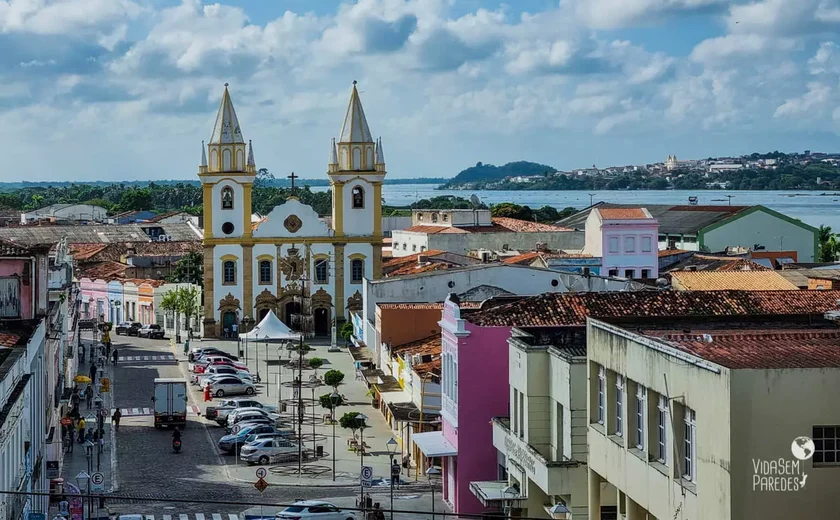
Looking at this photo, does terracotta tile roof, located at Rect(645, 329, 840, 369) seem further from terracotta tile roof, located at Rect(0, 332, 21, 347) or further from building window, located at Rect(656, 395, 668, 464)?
terracotta tile roof, located at Rect(0, 332, 21, 347)

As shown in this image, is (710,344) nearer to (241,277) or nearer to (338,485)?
(338,485)

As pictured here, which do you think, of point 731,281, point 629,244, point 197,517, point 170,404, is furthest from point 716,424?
point 629,244

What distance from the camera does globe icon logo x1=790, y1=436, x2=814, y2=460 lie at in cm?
1791

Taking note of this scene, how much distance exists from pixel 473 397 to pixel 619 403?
8.47 m

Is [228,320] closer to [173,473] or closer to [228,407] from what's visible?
[228,407]

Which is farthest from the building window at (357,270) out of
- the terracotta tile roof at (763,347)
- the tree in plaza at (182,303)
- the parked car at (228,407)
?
the terracotta tile roof at (763,347)

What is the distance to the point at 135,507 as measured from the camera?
110 feet

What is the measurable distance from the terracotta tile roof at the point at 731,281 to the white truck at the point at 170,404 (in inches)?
654

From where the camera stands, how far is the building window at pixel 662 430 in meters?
20.4

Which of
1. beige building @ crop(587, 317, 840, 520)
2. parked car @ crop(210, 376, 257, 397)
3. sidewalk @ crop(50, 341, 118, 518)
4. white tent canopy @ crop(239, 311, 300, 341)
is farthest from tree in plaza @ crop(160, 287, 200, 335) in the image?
beige building @ crop(587, 317, 840, 520)

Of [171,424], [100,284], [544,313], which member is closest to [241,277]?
[100,284]

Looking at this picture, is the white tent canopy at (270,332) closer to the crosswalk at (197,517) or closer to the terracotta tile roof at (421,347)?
the terracotta tile roof at (421,347)

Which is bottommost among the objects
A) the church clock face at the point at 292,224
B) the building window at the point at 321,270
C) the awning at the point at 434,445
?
the awning at the point at 434,445

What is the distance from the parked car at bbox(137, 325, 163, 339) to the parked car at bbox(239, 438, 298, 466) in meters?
34.7
